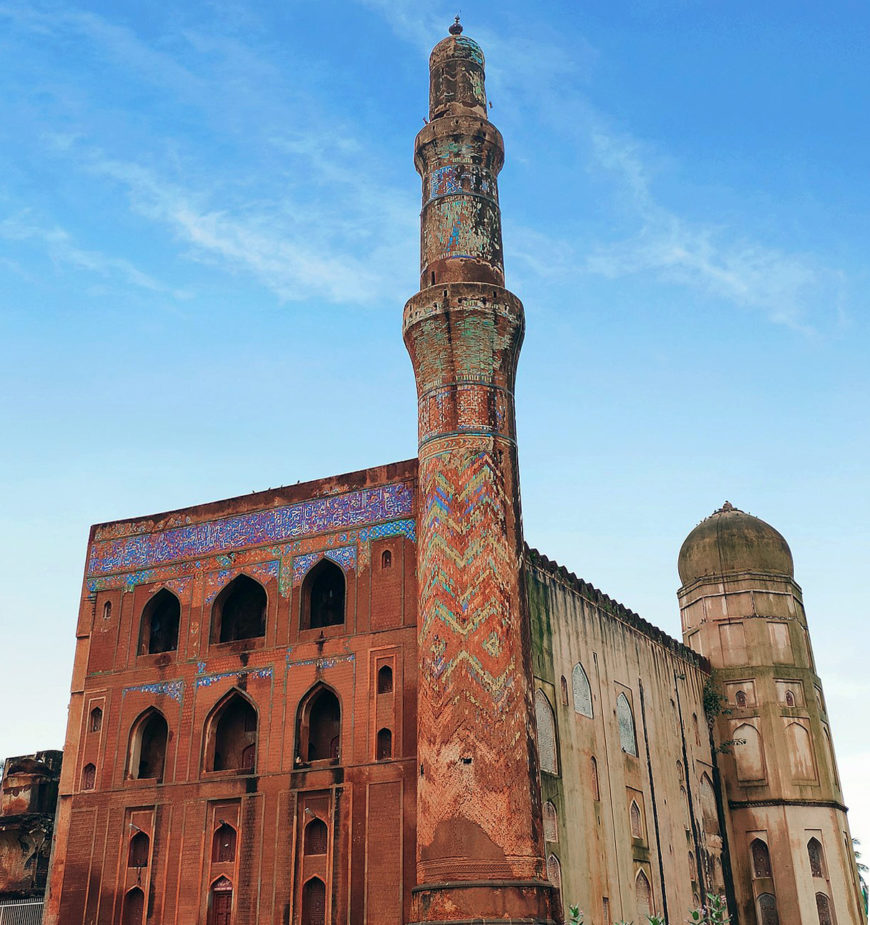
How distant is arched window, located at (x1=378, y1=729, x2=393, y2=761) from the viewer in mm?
19141

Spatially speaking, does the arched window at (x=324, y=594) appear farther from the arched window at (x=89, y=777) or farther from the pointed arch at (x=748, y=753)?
the pointed arch at (x=748, y=753)

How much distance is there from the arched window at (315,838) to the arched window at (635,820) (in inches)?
282

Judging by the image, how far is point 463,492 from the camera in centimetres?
1914

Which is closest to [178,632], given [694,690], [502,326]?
[502,326]

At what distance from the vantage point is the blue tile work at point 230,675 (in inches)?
815

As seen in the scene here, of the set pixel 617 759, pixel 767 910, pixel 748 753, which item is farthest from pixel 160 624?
pixel 767 910

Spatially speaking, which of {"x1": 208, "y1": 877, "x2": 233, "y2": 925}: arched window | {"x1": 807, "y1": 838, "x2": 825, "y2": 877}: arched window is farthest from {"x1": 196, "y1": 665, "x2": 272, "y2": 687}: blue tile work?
{"x1": 807, "y1": 838, "x2": 825, "y2": 877}: arched window

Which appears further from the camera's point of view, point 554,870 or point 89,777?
point 89,777

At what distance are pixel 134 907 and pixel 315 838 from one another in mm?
3763

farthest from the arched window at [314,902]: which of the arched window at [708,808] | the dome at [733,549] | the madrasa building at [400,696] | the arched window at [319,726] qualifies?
the dome at [733,549]

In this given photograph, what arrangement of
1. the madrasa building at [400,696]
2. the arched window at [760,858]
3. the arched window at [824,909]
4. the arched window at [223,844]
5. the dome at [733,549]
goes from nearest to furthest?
1. the madrasa building at [400,696]
2. the arched window at [223,844]
3. the arched window at [824,909]
4. the arched window at [760,858]
5. the dome at [733,549]

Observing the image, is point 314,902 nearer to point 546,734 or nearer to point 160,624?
point 546,734

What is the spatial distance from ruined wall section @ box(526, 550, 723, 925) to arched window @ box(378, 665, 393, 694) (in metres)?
2.77

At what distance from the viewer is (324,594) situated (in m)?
21.7
